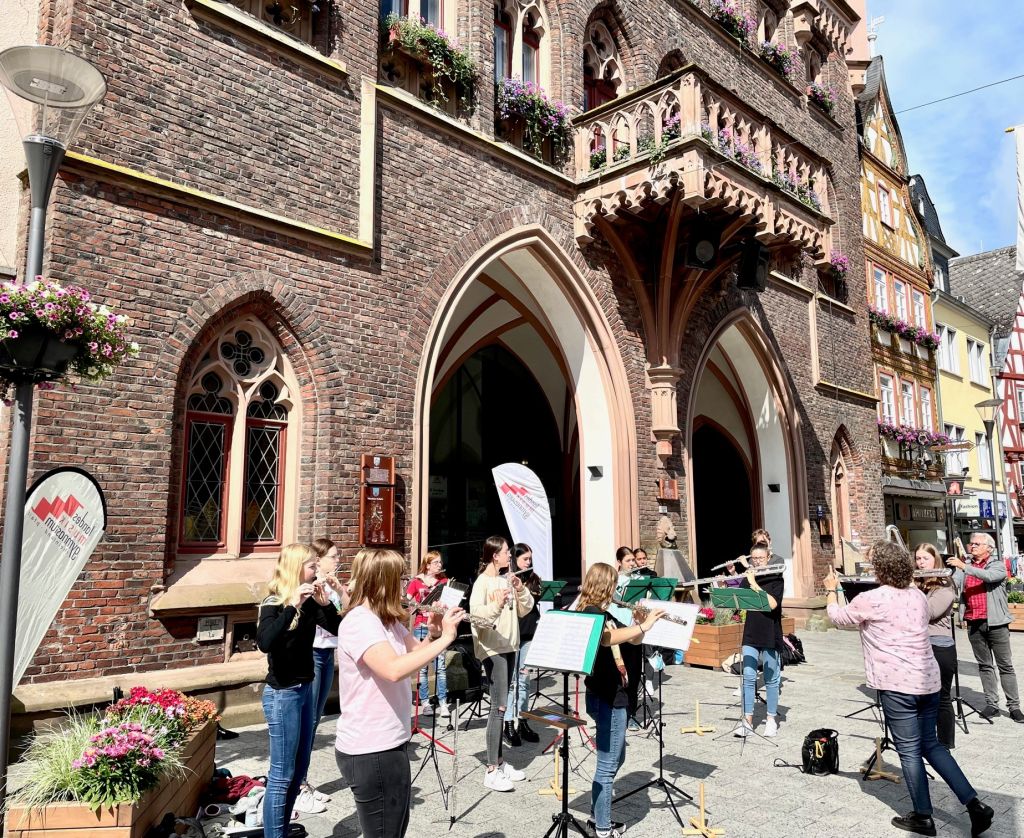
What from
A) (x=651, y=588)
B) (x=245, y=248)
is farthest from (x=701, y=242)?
(x=245, y=248)

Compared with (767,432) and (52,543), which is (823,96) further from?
(52,543)

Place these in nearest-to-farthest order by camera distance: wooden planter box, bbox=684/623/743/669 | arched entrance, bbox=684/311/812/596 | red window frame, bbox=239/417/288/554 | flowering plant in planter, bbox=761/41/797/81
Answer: red window frame, bbox=239/417/288/554
wooden planter box, bbox=684/623/743/669
arched entrance, bbox=684/311/812/596
flowering plant in planter, bbox=761/41/797/81

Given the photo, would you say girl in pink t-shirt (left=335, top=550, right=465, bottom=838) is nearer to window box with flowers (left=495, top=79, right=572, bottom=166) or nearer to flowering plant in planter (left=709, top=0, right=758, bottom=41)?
window box with flowers (left=495, top=79, right=572, bottom=166)

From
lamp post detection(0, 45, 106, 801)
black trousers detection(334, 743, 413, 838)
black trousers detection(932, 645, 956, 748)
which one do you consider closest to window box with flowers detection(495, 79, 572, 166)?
lamp post detection(0, 45, 106, 801)

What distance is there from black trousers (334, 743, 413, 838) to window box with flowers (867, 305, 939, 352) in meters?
19.7

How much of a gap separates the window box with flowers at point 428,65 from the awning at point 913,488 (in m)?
15.5

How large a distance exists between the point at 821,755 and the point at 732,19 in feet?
48.3

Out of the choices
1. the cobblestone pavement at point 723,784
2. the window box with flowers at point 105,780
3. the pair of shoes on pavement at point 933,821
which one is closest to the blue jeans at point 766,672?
the cobblestone pavement at point 723,784

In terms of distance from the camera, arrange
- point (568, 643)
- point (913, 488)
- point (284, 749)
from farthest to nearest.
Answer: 1. point (913, 488)
2. point (568, 643)
3. point (284, 749)

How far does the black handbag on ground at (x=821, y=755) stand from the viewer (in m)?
6.18

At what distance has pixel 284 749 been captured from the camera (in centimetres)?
421

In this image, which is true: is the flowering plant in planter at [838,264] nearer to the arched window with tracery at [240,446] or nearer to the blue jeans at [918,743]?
the arched window with tracery at [240,446]

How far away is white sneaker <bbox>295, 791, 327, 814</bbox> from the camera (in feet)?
17.1

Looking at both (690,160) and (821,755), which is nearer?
(821,755)
